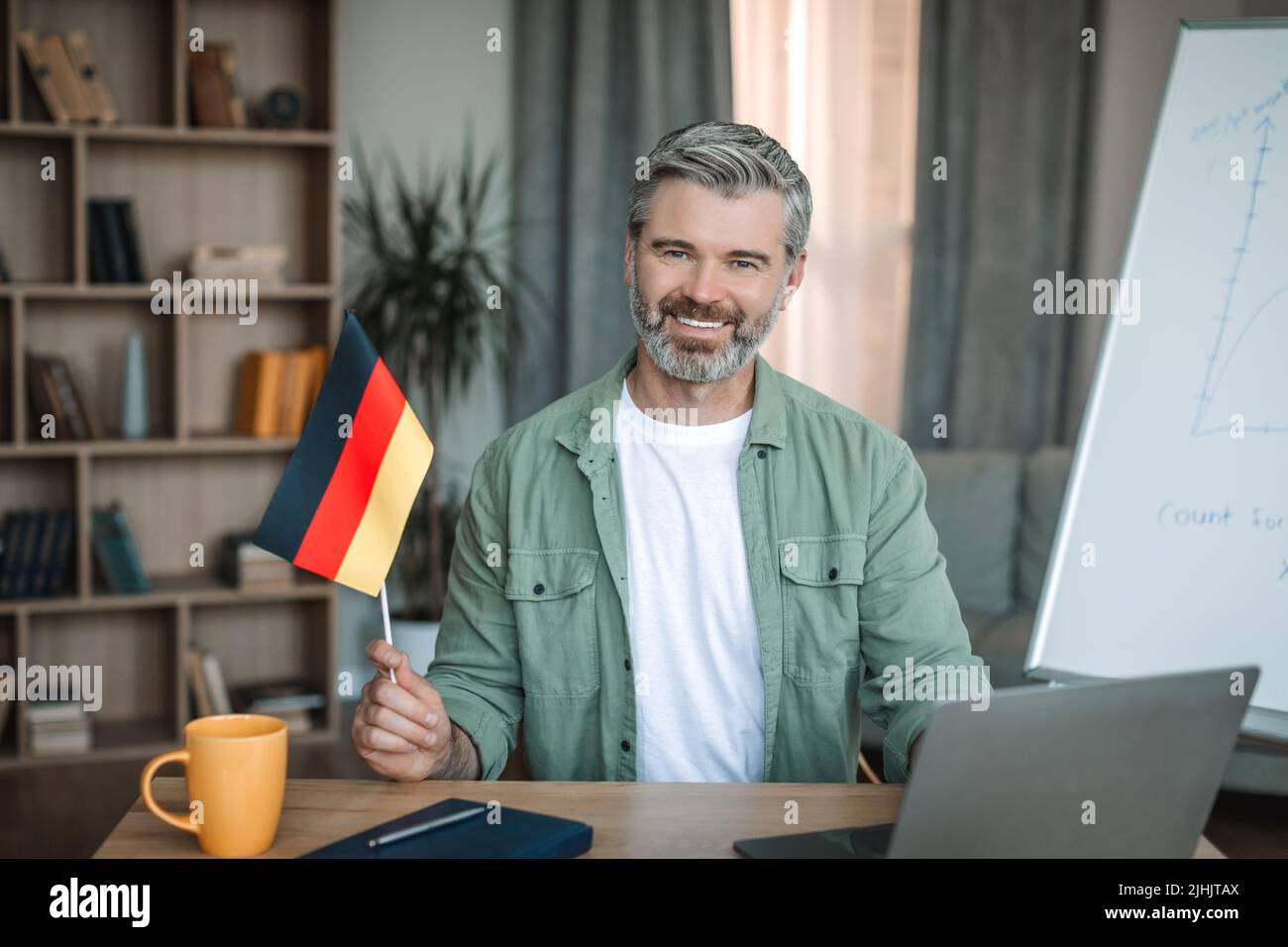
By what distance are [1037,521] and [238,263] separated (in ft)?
8.13

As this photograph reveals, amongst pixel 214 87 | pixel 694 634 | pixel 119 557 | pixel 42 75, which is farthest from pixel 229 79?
pixel 694 634

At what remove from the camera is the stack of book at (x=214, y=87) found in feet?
11.7

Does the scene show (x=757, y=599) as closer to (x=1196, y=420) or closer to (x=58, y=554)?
(x=1196, y=420)

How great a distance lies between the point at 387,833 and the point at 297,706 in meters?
2.92

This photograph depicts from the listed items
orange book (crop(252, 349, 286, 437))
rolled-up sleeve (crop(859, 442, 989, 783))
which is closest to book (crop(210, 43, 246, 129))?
orange book (crop(252, 349, 286, 437))

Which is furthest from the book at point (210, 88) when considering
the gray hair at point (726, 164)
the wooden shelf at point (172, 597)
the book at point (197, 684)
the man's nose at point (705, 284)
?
the man's nose at point (705, 284)

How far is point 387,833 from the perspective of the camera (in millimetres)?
1042

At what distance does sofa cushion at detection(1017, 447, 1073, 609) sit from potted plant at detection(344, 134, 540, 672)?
1.67 metres

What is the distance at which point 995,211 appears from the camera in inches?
168

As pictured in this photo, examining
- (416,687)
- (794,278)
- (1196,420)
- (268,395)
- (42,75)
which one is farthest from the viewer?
(268,395)

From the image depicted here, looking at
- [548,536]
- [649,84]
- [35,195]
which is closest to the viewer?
[548,536]

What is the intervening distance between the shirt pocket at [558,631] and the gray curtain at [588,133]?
2.59 meters
